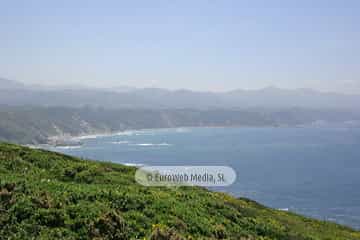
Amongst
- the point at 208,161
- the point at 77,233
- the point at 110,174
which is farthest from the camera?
the point at 208,161

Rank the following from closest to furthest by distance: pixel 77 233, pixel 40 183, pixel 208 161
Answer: pixel 77 233 → pixel 40 183 → pixel 208 161

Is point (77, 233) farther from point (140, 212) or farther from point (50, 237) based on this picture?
point (140, 212)

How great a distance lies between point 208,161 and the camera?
18200 centimetres

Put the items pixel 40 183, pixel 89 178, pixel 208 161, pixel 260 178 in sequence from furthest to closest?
1. pixel 208 161
2. pixel 260 178
3. pixel 89 178
4. pixel 40 183

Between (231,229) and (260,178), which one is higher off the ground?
(231,229)

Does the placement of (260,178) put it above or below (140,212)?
below

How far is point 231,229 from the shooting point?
14.7 metres

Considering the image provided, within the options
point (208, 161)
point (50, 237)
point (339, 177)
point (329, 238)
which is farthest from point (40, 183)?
point (208, 161)

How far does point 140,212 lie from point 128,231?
1.81 m

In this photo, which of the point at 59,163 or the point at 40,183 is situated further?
the point at 59,163

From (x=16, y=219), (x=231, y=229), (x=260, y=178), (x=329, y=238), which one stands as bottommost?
(x=260, y=178)

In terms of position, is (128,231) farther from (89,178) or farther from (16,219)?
(89,178)

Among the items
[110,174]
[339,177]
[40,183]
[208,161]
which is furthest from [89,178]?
[208,161]

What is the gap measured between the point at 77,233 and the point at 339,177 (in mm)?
154271
